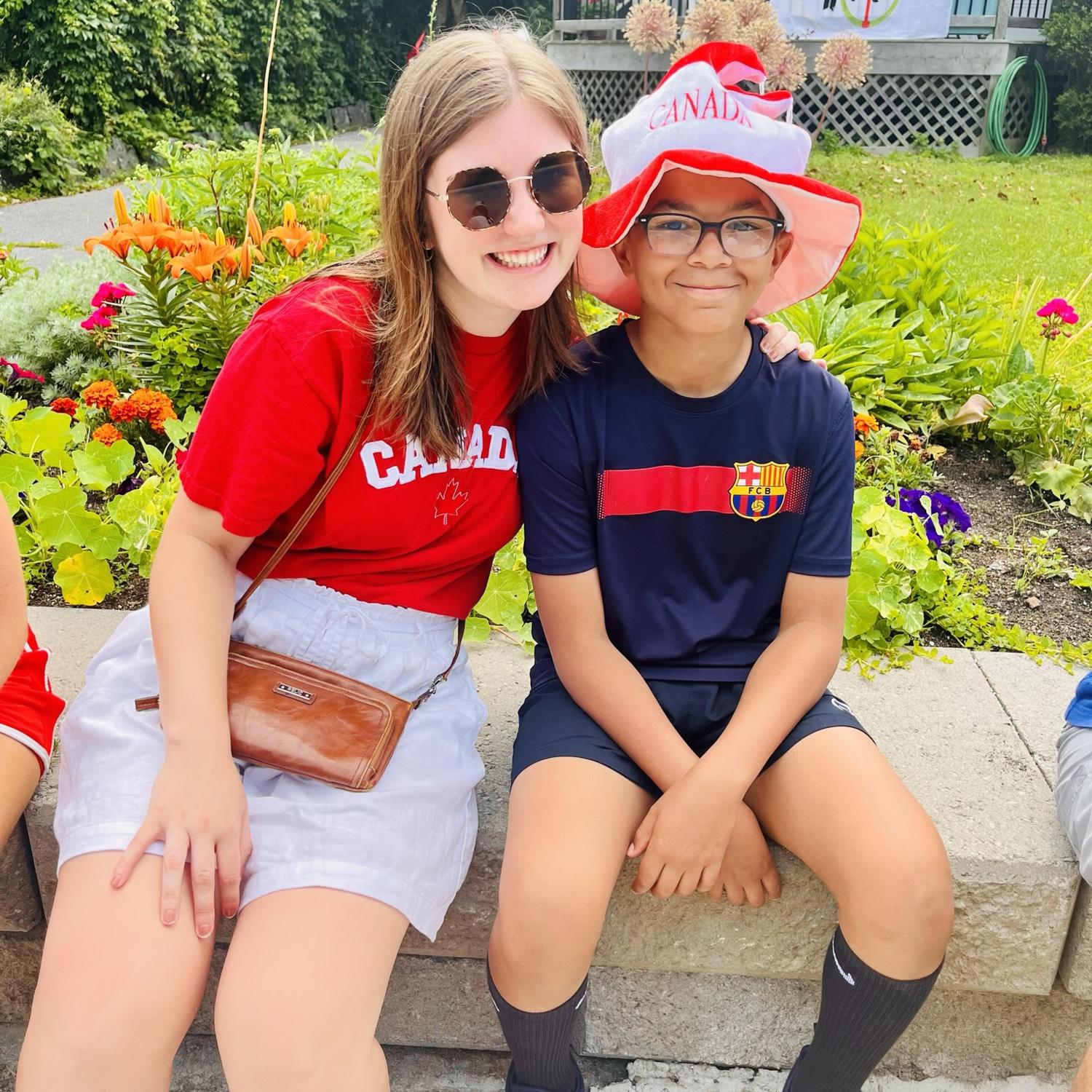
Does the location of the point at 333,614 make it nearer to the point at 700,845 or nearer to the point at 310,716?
the point at 310,716

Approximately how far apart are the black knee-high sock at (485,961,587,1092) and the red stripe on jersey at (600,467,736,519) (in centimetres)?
72

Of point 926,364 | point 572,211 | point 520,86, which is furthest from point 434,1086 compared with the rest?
point 926,364

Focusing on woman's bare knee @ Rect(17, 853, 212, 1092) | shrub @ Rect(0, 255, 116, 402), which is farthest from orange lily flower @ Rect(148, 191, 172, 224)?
woman's bare knee @ Rect(17, 853, 212, 1092)

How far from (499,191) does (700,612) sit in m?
0.74

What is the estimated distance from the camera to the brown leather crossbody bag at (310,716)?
4.99 feet

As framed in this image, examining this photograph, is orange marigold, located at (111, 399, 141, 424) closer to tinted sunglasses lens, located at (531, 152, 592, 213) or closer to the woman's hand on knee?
the woman's hand on knee

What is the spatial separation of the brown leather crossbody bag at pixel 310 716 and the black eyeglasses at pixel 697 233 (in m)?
0.53

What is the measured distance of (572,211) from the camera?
61.4 inches

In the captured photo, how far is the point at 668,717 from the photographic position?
68.1 inches

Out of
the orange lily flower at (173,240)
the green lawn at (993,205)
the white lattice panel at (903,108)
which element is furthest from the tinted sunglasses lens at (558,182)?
the white lattice panel at (903,108)

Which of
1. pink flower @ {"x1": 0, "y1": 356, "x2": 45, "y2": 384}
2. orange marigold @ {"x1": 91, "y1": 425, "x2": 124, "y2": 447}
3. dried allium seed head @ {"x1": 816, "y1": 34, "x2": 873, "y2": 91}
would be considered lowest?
orange marigold @ {"x1": 91, "y1": 425, "x2": 124, "y2": 447}

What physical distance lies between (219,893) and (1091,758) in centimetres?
132

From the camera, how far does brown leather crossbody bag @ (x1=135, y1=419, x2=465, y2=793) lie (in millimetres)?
1521

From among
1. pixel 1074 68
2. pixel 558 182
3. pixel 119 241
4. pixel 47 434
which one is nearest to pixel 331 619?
pixel 558 182
